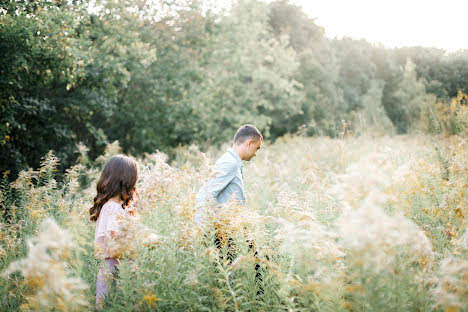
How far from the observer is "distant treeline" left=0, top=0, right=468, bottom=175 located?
23.5 ft

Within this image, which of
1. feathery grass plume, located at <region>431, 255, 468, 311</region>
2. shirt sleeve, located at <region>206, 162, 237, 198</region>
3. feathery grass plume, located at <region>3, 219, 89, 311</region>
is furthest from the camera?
shirt sleeve, located at <region>206, 162, 237, 198</region>

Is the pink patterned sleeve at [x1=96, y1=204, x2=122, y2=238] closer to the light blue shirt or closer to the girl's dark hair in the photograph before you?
the girl's dark hair

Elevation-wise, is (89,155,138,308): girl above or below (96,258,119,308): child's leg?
above

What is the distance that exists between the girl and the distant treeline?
179 inches

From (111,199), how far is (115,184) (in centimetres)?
16

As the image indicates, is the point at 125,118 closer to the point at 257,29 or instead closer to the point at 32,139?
the point at 32,139

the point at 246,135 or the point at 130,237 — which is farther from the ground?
the point at 246,135

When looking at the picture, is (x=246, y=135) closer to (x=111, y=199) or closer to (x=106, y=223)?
(x=111, y=199)

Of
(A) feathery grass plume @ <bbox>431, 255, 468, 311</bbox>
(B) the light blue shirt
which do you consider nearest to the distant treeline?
(B) the light blue shirt

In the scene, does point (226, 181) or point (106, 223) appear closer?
point (106, 223)

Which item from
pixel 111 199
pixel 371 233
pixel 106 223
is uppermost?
pixel 371 233

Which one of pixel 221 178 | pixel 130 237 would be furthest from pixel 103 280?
pixel 221 178

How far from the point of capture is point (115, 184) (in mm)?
3342

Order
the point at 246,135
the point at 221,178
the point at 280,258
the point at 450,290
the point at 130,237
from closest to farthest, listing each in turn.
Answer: the point at 450,290 → the point at 130,237 → the point at 280,258 → the point at 221,178 → the point at 246,135
